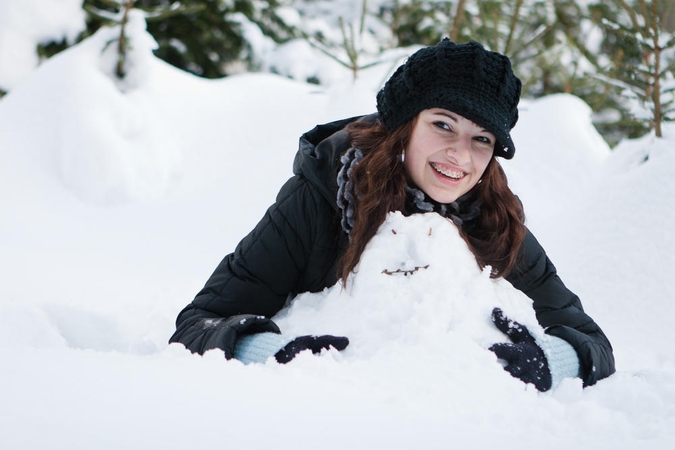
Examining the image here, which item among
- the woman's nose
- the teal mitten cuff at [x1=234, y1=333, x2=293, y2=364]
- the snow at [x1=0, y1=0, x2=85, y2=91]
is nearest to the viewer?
the teal mitten cuff at [x1=234, y1=333, x2=293, y2=364]

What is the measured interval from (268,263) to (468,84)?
831 millimetres

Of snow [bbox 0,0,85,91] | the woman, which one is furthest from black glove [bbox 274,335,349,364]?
snow [bbox 0,0,85,91]

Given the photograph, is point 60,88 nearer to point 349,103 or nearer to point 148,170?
point 148,170

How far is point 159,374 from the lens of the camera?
55.7 inches

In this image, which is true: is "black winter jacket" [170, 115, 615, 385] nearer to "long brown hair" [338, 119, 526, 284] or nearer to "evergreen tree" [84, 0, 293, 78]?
"long brown hair" [338, 119, 526, 284]

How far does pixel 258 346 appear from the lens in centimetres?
190

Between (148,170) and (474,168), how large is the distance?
293cm

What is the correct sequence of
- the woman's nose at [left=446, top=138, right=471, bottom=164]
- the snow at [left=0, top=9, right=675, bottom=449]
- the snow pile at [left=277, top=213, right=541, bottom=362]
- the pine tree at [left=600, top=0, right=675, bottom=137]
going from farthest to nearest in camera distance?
the pine tree at [left=600, top=0, right=675, bottom=137]
the woman's nose at [left=446, top=138, right=471, bottom=164]
the snow pile at [left=277, top=213, right=541, bottom=362]
the snow at [left=0, top=9, right=675, bottom=449]

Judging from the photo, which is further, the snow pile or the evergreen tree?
the evergreen tree

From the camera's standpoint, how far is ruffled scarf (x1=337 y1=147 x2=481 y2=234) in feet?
6.93

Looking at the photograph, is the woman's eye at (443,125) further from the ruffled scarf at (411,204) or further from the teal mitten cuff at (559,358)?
the teal mitten cuff at (559,358)

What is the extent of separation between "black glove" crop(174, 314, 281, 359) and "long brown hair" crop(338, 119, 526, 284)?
288mm

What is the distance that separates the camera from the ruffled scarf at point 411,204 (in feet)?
6.93

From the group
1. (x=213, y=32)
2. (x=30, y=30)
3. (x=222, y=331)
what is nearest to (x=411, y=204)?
(x=222, y=331)
